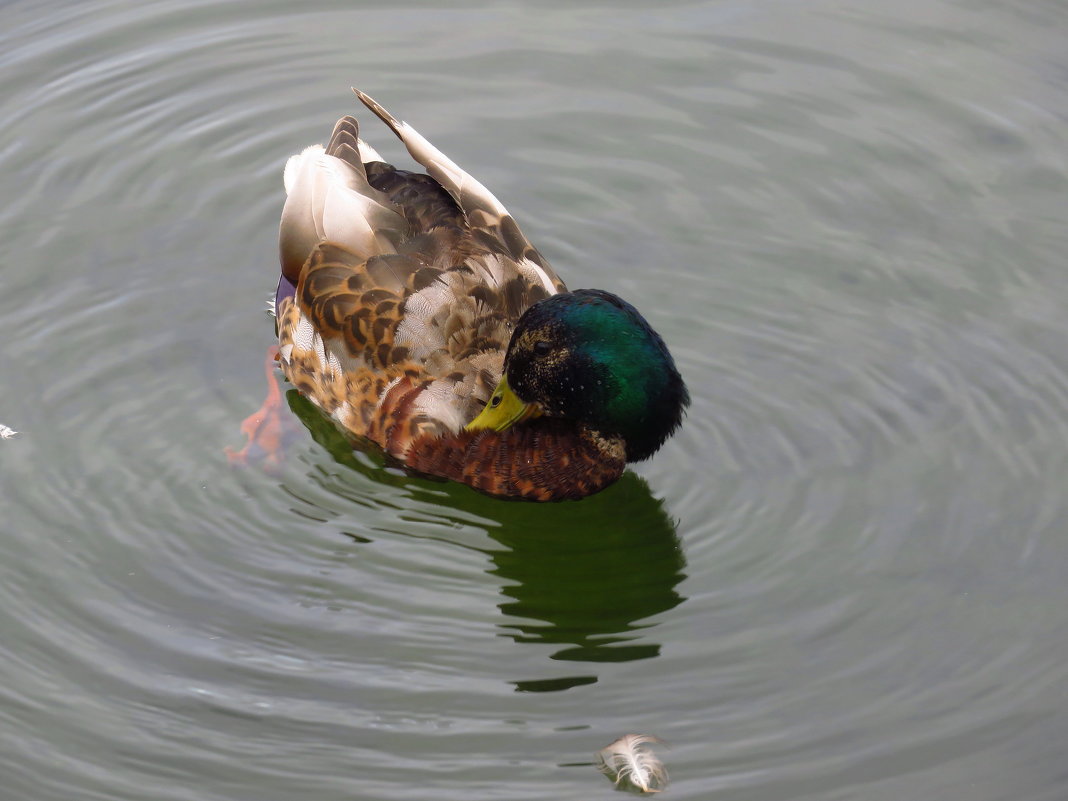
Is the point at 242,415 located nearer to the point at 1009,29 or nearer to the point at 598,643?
the point at 598,643

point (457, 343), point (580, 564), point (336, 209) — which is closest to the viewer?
point (580, 564)

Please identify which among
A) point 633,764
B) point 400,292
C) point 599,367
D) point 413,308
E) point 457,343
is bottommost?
point 633,764

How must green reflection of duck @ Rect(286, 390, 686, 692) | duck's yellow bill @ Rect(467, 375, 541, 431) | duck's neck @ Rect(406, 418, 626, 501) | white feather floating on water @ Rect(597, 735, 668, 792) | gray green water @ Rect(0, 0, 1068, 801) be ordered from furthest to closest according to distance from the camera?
1. duck's neck @ Rect(406, 418, 626, 501)
2. duck's yellow bill @ Rect(467, 375, 541, 431)
3. green reflection of duck @ Rect(286, 390, 686, 692)
4. gray green water @ Rect(0, 0, 1068, 801)
5. white feather floating on water @ Rect(597, 735, 668, 792)

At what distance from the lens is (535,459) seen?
717 centimetres

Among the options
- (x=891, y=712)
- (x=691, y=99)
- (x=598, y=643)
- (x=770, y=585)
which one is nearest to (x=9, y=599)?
(x=598, y=643)

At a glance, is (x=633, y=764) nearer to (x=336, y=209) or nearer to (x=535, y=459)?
(x=535, y=459)

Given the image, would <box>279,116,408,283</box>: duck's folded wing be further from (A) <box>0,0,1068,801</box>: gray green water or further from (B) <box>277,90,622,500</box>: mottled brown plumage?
(A) <box>0,0,1068,801</box>: gray green water

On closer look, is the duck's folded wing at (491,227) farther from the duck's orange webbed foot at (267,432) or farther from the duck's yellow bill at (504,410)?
the duck's orange webbed foot at (267,432)

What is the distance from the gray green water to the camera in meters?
6.04

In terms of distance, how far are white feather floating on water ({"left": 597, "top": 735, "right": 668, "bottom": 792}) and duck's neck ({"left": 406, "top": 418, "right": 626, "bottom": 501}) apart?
151 cm

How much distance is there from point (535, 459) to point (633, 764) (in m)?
1.74

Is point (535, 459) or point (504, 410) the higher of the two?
point (504, 410)

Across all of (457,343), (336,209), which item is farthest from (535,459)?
(336,209)

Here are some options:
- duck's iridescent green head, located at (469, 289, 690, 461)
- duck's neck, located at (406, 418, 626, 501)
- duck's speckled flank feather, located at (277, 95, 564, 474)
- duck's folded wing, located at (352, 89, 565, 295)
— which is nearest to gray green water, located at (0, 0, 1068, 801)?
duck's neck, located at (406, 418, 626, 501)
